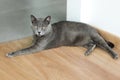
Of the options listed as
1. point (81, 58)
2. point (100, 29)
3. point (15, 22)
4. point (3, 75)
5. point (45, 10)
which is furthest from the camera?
point (45, 10)

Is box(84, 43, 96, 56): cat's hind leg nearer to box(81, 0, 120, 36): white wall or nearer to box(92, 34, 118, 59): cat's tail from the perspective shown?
box(92, 34, 118, 59): cat's tail

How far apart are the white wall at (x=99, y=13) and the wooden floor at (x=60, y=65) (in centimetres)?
8

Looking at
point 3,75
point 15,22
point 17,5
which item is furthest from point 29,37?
point 3,75

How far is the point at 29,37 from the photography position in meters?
2.20

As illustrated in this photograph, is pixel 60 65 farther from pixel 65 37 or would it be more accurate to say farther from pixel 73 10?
pixel 73 10

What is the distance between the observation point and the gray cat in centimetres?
196

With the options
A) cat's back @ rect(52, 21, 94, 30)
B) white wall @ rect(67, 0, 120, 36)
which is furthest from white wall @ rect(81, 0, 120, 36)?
cat's back @ rect(52, 21, 94, 30)

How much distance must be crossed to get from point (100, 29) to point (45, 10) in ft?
1.92

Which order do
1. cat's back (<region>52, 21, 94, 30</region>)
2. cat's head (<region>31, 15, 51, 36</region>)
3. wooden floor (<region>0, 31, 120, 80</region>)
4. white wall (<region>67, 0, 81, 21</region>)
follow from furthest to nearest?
white wall (<region>67, 0, 81, 21</region>) < cat's back (<region>52, 21, 94, 30</region>) < cat's head (<region>31, 15, 51, 36</region>) < wooden floor (<region>0, 31, 120, 80</region>)

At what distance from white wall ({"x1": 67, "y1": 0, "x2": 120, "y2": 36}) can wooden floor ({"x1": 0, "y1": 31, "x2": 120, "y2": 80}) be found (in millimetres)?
84

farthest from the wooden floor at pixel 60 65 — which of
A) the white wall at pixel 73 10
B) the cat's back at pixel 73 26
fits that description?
the white wall at pixel 73 10

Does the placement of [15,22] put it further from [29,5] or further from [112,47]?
[112,47]

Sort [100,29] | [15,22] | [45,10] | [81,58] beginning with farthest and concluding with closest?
[45,10] → [15,22] → [100,29] → [81,58]

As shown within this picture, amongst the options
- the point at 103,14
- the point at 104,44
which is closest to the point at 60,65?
the point at 104,44
